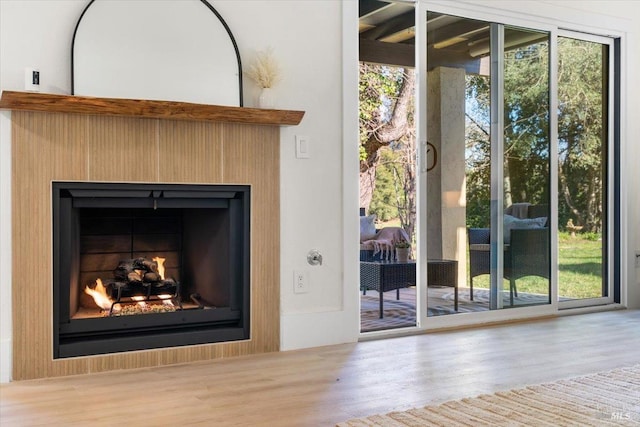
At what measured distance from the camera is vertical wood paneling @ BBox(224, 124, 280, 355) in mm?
3713

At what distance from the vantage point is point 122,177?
3369mm

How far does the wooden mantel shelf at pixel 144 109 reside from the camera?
308cm

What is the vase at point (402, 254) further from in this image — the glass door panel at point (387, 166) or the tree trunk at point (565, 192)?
the tree trunk at point (565, 192)

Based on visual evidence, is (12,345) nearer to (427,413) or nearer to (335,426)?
(335,426)

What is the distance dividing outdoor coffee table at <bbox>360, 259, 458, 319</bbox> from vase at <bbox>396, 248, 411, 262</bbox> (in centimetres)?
5

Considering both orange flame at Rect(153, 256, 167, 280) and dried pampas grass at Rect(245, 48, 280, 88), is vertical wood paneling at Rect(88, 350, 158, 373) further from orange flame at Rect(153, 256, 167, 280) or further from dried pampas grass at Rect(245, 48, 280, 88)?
dried pampas grass at Rect(245, 48, 280, 88)

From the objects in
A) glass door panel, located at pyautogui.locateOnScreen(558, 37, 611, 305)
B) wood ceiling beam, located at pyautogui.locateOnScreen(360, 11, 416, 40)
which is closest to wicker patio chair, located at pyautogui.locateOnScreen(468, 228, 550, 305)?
glass door panel, located at pyautogui.locateOnScreen(558, 37, 611, 305)

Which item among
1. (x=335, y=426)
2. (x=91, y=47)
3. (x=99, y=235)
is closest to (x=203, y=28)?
(x=91, y=47)

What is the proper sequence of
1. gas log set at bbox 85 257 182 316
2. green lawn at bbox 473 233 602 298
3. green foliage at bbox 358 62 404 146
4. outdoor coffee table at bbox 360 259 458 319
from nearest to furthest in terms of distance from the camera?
gas log set at bbox 85 257 182 316 → outdoor coffee table at bbox 360 259 458 319 → green lawn at bbox 473 233 602 298 → green foliage at bbox 358 62 404 146

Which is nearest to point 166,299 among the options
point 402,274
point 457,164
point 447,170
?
point 402,274

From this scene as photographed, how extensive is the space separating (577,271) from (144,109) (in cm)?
363

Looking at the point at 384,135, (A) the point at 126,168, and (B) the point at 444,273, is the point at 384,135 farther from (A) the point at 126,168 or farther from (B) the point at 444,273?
(A) the point at 126,168

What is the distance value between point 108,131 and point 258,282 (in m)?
1.12

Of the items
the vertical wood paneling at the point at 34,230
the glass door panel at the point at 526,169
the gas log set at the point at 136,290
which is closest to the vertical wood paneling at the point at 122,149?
the vertical wood paneling at the point at 34,230
